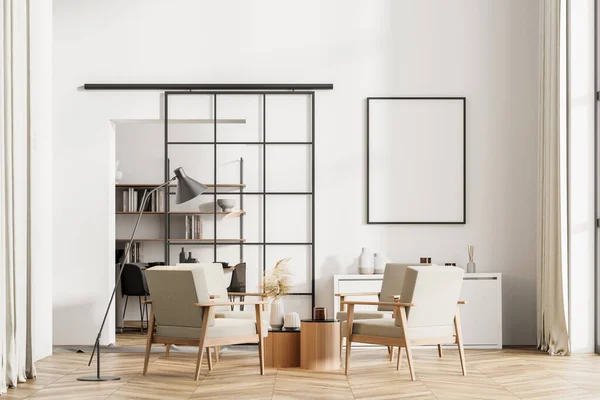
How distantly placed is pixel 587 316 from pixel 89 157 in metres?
5.24

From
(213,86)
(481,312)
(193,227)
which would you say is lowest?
(481,312)

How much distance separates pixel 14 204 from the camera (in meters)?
6.16

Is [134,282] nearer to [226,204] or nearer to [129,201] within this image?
[129,201]

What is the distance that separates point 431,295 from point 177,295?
200cm

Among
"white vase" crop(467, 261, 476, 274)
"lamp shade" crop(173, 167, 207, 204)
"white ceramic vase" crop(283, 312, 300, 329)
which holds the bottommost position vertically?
"white ceramic vase" crop(283, 312, 300, 329)

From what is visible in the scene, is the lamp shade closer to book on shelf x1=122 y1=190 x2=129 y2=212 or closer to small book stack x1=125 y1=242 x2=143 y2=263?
book on shelf x1=122 y1=190 x2=129 y2=212

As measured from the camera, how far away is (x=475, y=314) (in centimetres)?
808

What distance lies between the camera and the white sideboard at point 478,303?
26.5 feet

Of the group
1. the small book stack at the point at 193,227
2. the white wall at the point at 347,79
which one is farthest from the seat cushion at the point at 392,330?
the small book stack at the point at 193,227

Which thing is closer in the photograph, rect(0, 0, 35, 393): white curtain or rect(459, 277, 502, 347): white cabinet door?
rect(0, 0, 35, 393): white curtain

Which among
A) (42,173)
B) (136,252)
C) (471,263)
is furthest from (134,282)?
(471,263)

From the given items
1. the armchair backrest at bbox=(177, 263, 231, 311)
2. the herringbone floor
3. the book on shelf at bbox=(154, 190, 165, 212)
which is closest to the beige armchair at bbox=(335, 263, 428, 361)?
the herringbone floor

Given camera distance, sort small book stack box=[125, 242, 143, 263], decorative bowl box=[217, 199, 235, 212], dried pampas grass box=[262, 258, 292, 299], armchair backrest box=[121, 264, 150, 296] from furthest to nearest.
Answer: small book stack box=[125, 242, 143, 263] < armchair backrest box=[121, 264, 150, 296] < decorative bowl box=[217, 199, 235, 212] < dried pampas grass box=[262, 258, 292, 299]

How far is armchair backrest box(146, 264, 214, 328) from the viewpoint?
20.5 feet
